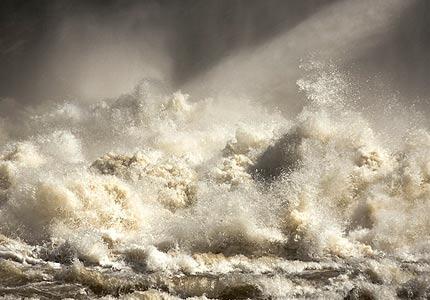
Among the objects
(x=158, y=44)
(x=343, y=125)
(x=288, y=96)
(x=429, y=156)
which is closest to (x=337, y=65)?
(x=288, y=96)

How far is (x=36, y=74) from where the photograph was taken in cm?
1214

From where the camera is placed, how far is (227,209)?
6777mm

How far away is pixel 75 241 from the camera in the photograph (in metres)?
5.86

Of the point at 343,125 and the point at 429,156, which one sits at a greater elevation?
the point at 343,125

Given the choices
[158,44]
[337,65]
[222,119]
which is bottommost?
[222,119]

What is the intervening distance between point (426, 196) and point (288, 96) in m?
4.60

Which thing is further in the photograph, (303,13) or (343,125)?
(303,13)

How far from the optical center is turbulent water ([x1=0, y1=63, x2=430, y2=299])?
529cm

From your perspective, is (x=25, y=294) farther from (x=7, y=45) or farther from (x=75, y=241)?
(x=7, y=45)

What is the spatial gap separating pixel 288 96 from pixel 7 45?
22.9ft

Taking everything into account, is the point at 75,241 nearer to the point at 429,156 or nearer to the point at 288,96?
the point at 429,156

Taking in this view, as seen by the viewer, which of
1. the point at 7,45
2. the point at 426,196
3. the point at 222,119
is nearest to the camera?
the point at 426,196

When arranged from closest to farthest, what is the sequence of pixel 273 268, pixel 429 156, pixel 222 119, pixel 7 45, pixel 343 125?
pixel 273 268 < pixel 429 156 < pixel 343 125 < pixel 222 119 < pixel 7 45

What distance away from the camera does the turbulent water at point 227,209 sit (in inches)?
208
